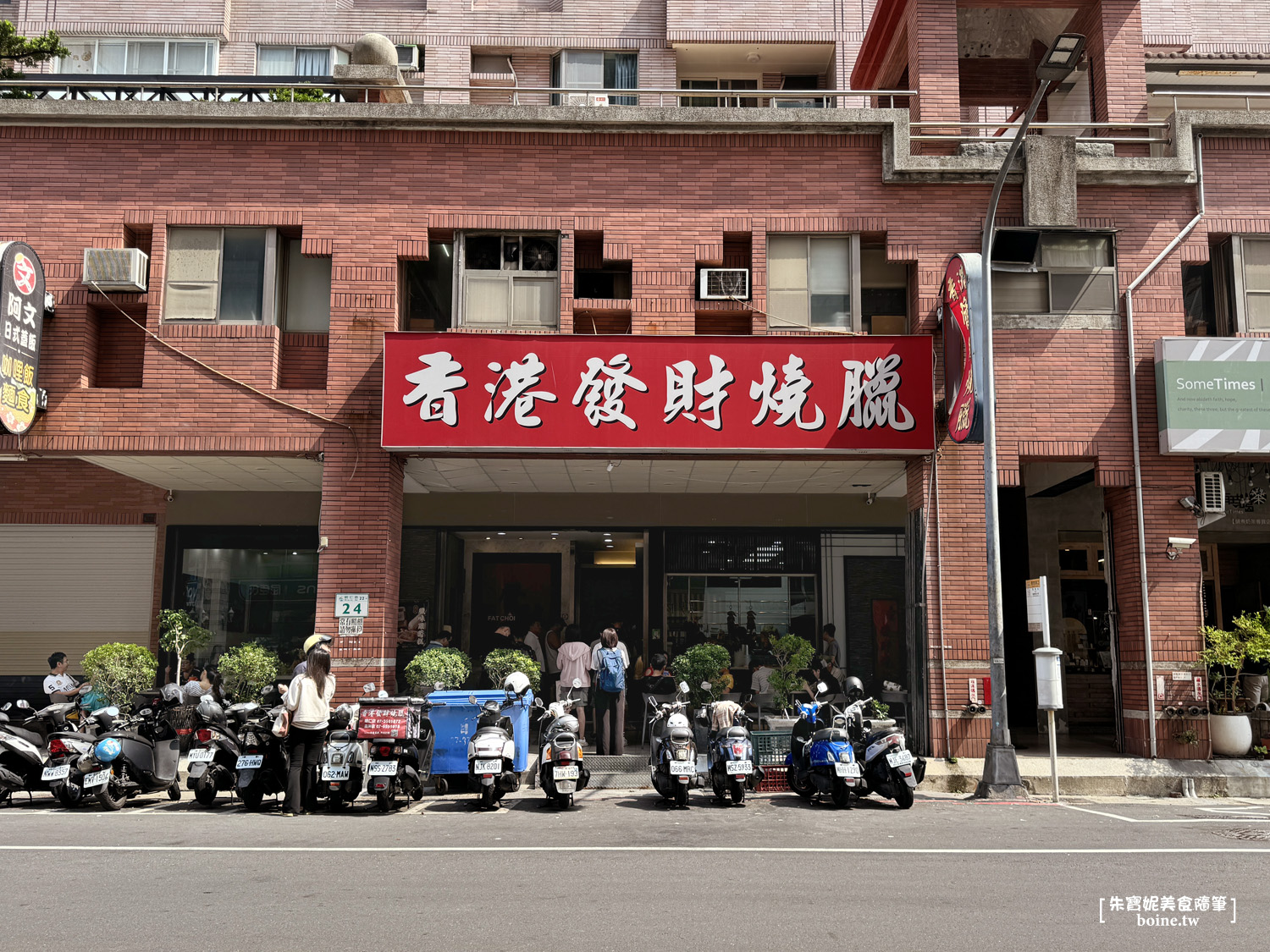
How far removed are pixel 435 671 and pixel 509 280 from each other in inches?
247

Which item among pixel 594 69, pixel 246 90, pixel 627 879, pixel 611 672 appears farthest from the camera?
pixel 594 69

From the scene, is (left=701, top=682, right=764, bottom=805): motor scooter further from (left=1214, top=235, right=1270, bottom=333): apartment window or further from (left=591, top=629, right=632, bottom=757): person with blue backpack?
(left=1214, top=235, right=1270, bottom=333): apartment window

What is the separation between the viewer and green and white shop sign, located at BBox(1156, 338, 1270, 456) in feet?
50.1

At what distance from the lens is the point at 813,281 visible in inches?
658

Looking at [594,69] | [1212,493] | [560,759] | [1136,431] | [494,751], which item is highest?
Answer: [594,69]

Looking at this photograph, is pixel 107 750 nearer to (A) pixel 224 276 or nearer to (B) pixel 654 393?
(A) pixel 224 276

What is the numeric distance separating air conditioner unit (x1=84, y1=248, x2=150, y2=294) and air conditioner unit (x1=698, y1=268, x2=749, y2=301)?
8.65 m

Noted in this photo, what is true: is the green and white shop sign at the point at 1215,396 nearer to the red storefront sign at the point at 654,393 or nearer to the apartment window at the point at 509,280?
the red storefront sign at the point at 654,393

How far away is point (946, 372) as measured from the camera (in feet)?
50.7

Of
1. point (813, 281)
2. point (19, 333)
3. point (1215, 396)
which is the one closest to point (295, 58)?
point (19, 333)

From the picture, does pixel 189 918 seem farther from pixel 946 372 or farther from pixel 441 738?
pixel 946 372

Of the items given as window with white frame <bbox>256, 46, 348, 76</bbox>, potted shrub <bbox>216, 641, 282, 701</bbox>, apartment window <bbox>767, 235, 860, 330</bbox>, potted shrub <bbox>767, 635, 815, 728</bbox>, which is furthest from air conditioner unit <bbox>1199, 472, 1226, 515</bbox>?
window with white frame <bbox>256, 46, 348, 76</bbox>

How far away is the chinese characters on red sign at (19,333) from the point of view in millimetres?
14484

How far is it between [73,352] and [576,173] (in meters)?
8.26
